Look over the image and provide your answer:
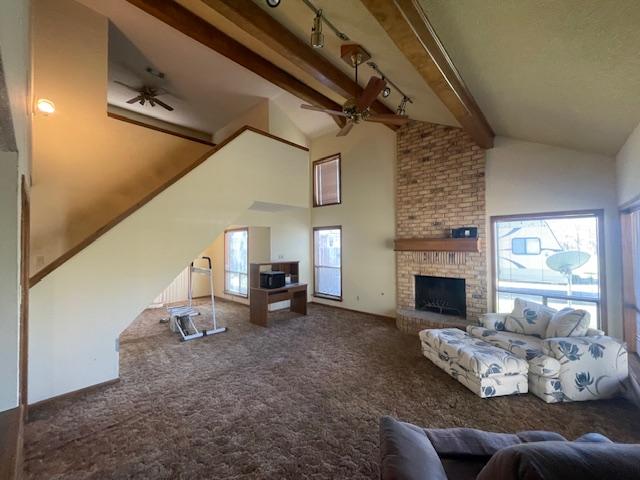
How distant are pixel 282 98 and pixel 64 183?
4253 millimetres

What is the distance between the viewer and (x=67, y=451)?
84.5 inches

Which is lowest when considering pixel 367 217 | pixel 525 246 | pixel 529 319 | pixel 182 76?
pixel 529 319

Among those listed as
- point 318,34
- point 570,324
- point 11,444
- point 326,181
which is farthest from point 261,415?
point 326,181

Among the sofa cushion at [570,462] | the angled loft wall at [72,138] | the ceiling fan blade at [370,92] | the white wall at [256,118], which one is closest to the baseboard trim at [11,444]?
the sofa cushion at [570,462]

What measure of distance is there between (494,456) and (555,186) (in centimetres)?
443

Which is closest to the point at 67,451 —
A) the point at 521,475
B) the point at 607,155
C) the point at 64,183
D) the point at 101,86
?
the point at 521,475

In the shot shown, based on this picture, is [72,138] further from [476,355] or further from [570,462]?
[476,355]

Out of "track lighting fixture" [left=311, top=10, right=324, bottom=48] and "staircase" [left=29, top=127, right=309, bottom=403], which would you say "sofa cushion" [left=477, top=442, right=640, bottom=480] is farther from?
"staircase" [left=29, top=127, right=309, bottom=403]

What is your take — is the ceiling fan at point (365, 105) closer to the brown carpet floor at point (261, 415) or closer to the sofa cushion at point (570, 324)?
the sofa cushion at point (570, 324)

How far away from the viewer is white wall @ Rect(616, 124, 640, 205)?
2707mm

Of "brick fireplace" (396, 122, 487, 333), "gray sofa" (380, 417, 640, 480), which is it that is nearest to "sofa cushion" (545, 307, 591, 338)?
"brick fireplace" (396, 122, 487, 333)

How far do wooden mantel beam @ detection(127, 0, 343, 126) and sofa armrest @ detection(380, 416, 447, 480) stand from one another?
496cm

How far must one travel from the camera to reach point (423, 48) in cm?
234

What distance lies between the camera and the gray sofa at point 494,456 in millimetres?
695
